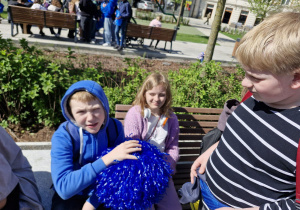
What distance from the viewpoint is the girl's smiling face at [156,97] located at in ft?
7.11

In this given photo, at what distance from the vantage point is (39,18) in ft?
22.7

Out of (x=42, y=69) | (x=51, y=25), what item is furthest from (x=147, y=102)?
(x=51, y=25)

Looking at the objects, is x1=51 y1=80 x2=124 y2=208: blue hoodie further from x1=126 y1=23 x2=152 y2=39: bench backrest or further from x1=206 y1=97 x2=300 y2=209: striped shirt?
x1=126 y1=23 x2=152 y2=39: bench backrest

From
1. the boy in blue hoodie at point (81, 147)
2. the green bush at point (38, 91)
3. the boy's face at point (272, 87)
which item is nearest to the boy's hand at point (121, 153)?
the boy in blue hoodie at point (81, 147)

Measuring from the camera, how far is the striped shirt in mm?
1040

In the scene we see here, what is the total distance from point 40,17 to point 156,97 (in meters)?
6.61

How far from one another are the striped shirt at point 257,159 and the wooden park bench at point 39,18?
7.44 m

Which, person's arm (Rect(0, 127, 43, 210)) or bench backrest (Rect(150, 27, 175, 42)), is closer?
person's arm (Rect(0, 127, 43, 210))

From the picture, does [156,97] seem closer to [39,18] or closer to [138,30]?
[39,18]

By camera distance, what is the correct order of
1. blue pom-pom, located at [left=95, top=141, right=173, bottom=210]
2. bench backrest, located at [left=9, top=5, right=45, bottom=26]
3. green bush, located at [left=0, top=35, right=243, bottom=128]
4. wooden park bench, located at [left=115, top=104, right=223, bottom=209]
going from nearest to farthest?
blue pom-pom, located at [left=95, top=141, right=173, bottom=210], wooden park bench, located at [left=115, top=104, right=223, bottom=209], green bush, located at [left=0, top=35, right=243, bottom=128], bench backrest, located at [left=9, top=5, right=45, bottom=26]

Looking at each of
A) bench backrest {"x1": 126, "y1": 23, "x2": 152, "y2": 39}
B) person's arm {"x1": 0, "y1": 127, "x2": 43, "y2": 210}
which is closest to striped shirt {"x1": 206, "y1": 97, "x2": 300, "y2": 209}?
person's arm {"x1": 0, "y1": 127, "x2": 43, "y2": 210}

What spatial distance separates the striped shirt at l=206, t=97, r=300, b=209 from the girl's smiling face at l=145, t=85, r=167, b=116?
0.92 metres

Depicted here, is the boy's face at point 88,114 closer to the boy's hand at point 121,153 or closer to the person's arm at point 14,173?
the boy's hand at point 121,153

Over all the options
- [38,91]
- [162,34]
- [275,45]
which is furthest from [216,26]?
[275,45]
